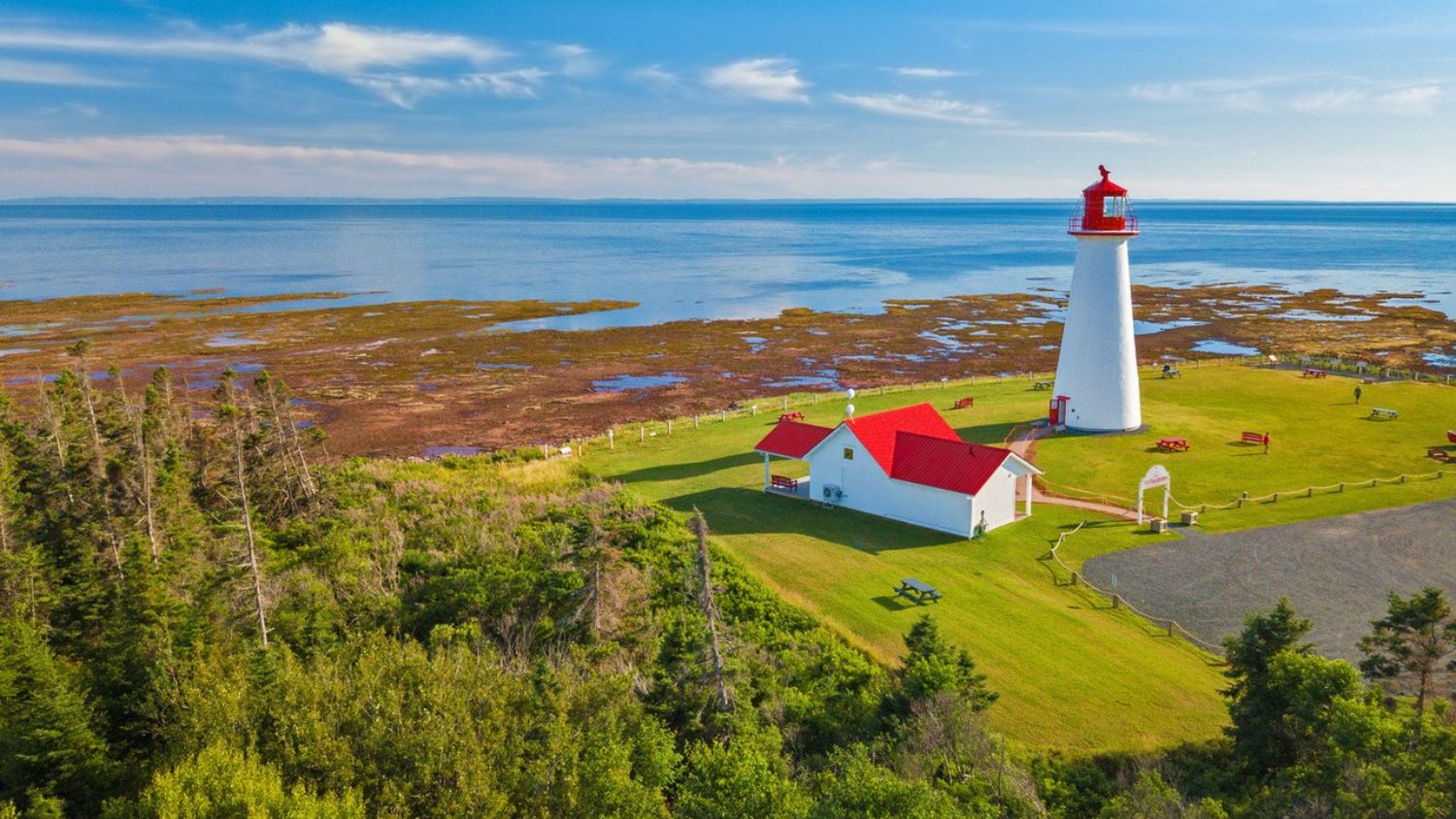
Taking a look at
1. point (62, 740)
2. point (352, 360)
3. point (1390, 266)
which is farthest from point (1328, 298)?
point (62, 740)

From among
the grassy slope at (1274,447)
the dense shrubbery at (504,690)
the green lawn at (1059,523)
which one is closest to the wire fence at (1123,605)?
the green lawn at (1059,523)

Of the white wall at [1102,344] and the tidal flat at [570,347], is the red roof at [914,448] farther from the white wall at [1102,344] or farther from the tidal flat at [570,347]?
the tidal flat at [570,347]

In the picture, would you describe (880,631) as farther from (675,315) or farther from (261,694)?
(675,315)

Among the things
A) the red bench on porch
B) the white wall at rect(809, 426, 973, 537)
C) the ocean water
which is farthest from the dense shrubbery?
the ocean water

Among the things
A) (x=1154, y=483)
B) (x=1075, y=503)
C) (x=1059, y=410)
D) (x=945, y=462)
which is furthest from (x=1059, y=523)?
(x=1059, y=410)

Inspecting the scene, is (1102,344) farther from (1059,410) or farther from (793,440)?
(793,440)
